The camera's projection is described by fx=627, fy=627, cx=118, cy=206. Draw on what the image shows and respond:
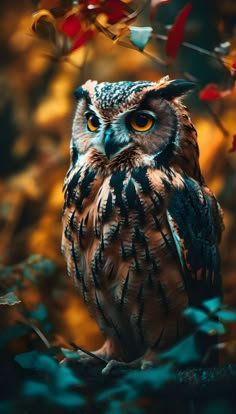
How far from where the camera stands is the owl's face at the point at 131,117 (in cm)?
141

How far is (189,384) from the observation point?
1.20 meters

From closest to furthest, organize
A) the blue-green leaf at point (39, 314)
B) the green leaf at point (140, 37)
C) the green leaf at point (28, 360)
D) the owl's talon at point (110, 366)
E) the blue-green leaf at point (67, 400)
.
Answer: the blue-green leaf at point (67, 400) < the green leaf at point (28, 360) < the blue-green leaf at point (39, 314) < the green leaf at point (140, 37) < the owl's talon at point (110, 366)

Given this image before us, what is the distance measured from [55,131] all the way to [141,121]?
650 millimetres

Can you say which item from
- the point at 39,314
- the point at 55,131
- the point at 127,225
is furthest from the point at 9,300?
the point at 55,131

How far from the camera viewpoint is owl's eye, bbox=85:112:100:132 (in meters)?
1.47

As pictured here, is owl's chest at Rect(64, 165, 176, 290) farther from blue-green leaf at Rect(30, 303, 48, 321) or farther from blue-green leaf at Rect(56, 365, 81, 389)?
blue-green leaf at Rect(56, 365, 81, 389)

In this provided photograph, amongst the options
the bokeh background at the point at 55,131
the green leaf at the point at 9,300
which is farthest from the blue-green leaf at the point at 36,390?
the bokeh background at the point at 55,131

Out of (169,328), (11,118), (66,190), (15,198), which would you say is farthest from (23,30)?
(169,328)

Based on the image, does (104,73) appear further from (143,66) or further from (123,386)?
(123,386)

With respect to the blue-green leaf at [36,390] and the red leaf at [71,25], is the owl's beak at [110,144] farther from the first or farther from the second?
the blue-green leaf at [36,390]

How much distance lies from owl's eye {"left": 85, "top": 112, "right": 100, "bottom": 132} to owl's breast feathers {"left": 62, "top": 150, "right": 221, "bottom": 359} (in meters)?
0.09

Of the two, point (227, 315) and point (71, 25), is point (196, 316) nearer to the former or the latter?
point (227, 315)

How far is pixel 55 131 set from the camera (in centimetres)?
205

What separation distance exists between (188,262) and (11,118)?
0.92m
